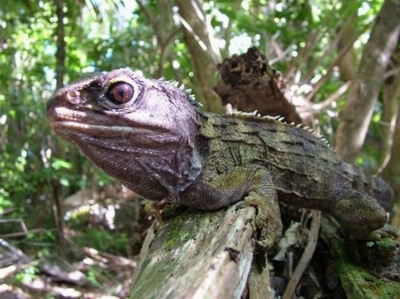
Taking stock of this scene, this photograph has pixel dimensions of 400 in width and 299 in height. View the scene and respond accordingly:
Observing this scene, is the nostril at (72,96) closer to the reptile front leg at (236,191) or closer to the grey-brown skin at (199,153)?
the grey-brown skin at (199,153)

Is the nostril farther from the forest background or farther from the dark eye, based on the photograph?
the forest background

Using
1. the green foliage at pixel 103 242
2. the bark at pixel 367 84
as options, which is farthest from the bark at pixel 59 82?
the bark at pixel 367 84

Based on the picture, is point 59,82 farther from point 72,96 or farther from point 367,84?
point 72,96

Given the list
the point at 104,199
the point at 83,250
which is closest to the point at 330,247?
the point at 83,250

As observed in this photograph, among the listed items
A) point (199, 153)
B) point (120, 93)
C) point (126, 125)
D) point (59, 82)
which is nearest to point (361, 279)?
point (199, 153)

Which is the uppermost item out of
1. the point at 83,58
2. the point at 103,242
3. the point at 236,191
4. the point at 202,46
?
the point at 83,58

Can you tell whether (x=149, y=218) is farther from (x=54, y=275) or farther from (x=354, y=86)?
(x=54, y=275)

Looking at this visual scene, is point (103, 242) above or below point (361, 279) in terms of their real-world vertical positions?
below

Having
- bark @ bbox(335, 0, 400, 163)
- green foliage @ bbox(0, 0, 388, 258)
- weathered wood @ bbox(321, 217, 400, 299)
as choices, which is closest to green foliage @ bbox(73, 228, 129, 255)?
green foliage @ bbox(0, 0, 388, 258)
